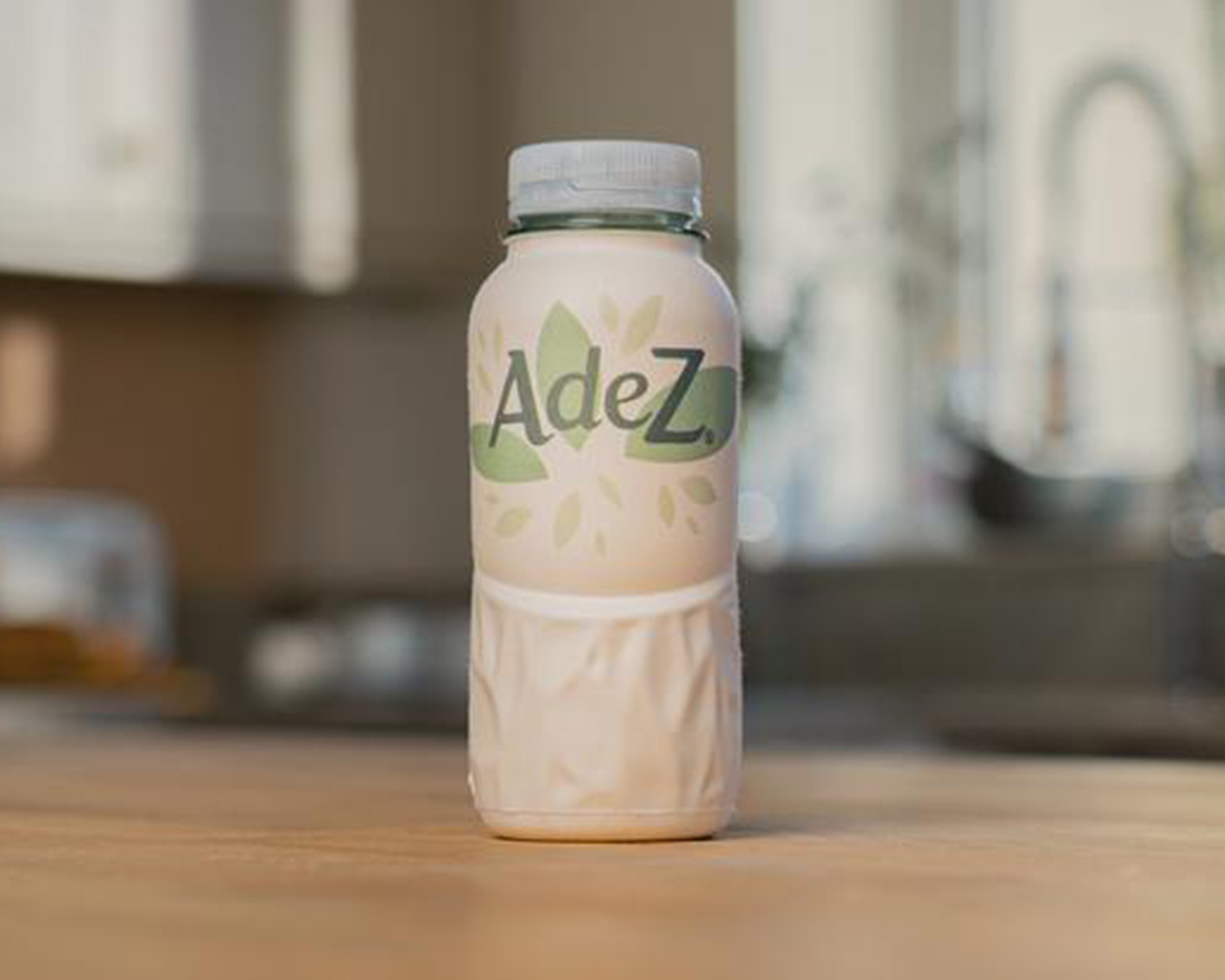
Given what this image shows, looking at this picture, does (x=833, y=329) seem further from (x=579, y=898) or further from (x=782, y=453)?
(x=579, y=898)

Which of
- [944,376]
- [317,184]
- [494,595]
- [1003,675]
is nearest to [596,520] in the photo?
[494,595]

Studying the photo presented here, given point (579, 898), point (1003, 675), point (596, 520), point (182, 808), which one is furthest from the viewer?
point (1003, 675)

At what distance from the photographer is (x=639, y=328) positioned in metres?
0.80

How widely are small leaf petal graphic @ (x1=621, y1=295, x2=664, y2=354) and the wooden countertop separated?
5.3 inches

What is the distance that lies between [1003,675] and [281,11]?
163 centimetres

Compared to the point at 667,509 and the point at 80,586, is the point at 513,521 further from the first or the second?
the point at 80,586

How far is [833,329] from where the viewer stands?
4379 millimetres

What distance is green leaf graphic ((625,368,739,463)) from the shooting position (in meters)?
0.80

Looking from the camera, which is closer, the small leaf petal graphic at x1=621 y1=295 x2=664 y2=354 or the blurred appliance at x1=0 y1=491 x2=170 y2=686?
the small leaf petal graphic at x1=621 y1=295 x2=664 y2=354

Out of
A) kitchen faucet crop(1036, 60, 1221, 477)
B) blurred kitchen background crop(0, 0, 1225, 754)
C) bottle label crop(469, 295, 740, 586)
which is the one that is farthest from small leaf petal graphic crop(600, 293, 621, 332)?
kitchen faucet crop(1036, 60, 1221, 477)

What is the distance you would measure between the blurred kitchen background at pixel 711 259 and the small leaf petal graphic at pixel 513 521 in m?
2.60

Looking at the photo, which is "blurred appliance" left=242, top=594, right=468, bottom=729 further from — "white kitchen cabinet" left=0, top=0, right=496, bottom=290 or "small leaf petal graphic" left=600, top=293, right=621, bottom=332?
"small leaf petal graphic" left=600, top=293, right=621, bottom=332

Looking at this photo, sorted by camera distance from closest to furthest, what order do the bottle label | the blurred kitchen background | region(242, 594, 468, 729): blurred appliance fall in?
1. the bottle label
2. the blurred kitchen background
3. region(242, 594, 468, 729): blurred appliance

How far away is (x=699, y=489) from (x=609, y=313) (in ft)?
0.17
